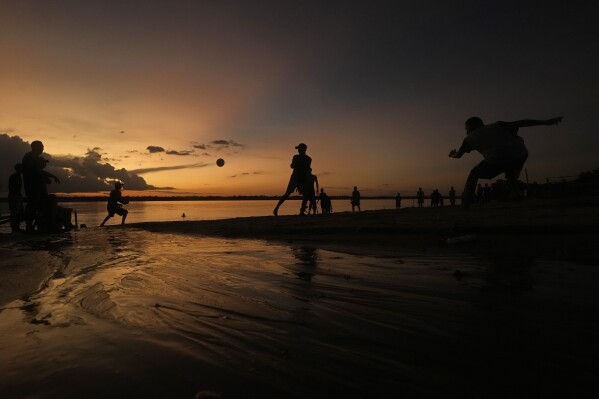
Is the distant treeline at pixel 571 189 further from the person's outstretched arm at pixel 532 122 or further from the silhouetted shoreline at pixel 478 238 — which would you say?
the silhouetted shoreline at pixel 478 238

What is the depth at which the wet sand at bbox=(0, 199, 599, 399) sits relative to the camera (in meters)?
1.29

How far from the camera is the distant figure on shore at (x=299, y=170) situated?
11406mm

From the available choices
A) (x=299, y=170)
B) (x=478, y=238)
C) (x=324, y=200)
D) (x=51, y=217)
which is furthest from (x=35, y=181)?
(x=324, y=200)

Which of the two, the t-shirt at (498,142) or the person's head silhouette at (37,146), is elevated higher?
the person's head silhouette at (37,146)

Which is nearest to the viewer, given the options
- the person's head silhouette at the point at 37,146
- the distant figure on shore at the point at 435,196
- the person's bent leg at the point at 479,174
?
the person's bent leg at the point at 479,174

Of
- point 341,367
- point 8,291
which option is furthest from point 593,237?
point 8,291

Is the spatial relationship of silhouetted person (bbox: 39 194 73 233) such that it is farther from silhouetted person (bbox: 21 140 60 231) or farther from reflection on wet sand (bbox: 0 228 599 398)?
reflection on wet sand (bbox: 0 228 599 398)

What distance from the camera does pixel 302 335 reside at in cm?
180

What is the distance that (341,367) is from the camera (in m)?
1.40

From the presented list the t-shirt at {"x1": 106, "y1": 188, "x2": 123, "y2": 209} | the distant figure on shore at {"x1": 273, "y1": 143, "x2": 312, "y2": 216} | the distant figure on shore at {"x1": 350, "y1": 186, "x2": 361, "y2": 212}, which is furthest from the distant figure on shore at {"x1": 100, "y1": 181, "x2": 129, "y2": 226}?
the distant figure on shore at {"x1": 350, "y1": 186, "x2": 361, "y2": 212}

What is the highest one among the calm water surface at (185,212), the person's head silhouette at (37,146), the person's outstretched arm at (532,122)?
the person's head silhouette at (37,146)

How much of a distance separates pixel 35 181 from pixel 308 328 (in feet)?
32.8

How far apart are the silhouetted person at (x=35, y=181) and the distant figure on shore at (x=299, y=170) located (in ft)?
21.1

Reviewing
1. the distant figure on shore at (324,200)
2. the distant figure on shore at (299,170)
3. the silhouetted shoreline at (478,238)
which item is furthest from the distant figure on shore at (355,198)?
the silhouetted shoreline at (478,238)
